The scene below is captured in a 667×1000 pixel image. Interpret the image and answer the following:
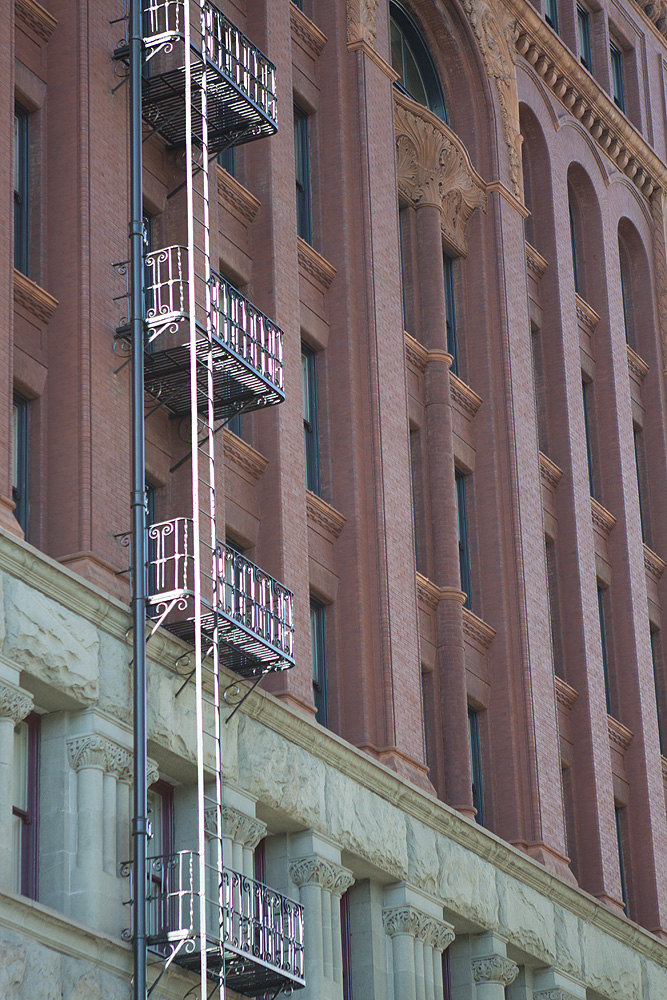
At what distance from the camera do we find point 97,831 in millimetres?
25672

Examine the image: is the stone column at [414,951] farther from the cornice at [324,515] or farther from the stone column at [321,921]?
the cornice at [324,515]

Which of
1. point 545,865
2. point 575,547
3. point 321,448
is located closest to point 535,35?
point 575,547

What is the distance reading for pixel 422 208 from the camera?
136ft

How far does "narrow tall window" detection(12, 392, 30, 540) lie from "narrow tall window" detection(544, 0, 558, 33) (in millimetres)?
26337

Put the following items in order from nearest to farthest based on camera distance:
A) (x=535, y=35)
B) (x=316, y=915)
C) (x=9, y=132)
→ (x=9, y=132) < (x=316, y=915) < (x=535, y=35)

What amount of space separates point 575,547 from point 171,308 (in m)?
16.4

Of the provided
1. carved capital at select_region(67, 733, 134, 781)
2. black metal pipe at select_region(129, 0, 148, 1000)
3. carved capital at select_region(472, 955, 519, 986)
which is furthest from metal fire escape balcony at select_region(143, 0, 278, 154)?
carved capital at select_region(472, 955, 519, 986)

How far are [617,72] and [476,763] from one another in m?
23.8

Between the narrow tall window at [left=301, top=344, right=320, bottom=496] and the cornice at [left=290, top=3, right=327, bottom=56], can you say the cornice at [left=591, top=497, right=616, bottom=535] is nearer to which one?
the narrow tall window at [left=301, top=344, right=320, bottom=496]

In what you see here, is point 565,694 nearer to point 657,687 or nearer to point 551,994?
point 657,687

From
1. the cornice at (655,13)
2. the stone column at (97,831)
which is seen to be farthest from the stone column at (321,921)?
the cornice at (655,13)

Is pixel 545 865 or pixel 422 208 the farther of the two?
pixel 422 208

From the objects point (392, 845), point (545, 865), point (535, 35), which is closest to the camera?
point (392, 845)

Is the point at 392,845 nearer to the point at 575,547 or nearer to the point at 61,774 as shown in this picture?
the point at 61,774
